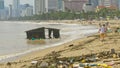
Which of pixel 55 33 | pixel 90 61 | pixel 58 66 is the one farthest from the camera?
pixel 55 33

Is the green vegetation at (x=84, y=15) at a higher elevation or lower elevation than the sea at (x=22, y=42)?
lower

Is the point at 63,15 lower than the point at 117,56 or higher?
lower

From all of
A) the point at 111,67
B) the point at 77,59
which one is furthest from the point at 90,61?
the point at 111,67

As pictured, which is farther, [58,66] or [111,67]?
[58,66]

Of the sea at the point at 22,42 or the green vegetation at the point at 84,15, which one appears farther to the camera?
the green vegetation at the point at 84,15

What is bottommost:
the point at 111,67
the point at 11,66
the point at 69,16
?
the point at 69,16

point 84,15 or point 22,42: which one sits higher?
point 22,42

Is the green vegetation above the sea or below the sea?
below

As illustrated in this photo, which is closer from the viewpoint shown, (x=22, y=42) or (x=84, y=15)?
(x=22, y=42)

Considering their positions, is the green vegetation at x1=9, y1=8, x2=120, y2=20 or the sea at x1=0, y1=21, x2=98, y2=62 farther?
the green vegetation at x1=9, y1=8, x2=120, y2=20

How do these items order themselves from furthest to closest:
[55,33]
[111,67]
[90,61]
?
1. [55,33]
2. [90,61]
3. [111,67]

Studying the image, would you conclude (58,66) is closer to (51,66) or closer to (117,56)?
(51,66)
